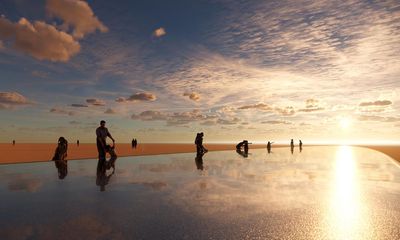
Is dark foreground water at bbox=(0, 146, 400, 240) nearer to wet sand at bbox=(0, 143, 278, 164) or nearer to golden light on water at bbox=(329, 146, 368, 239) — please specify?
golden light on water at bbox=(329, 146, 368, 239)

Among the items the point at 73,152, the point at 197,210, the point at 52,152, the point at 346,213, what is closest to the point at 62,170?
the point at 197,210

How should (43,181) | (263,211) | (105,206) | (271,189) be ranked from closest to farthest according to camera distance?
(263,211) → (105,206) → (271,189) → (43,181)

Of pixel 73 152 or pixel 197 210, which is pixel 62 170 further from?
pixel 73 152

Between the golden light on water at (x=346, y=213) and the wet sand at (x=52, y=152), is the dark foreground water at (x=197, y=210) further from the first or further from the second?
the wet sand at (x=52, y=152)

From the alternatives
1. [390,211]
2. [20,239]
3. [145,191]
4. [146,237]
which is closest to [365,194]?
[390,211]

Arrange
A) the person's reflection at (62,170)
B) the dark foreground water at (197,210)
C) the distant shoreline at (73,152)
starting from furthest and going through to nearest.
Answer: the distant shoreline at (73,152) < the person's reflection at (62,170) < the dark foreground water at (197,210)

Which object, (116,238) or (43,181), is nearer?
(116,238)

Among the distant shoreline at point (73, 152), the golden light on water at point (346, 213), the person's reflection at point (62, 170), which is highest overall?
the person's reflection at point (62, 170)

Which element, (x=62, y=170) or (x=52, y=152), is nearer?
(x=62, y=170)

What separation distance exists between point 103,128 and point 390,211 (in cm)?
1706

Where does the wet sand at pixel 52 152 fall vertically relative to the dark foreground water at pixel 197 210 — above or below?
below

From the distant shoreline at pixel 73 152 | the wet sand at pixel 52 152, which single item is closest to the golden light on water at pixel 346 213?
the distant shoreline at pixel 73 152

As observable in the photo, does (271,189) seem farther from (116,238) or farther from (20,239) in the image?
(20,239)

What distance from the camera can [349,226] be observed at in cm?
625
